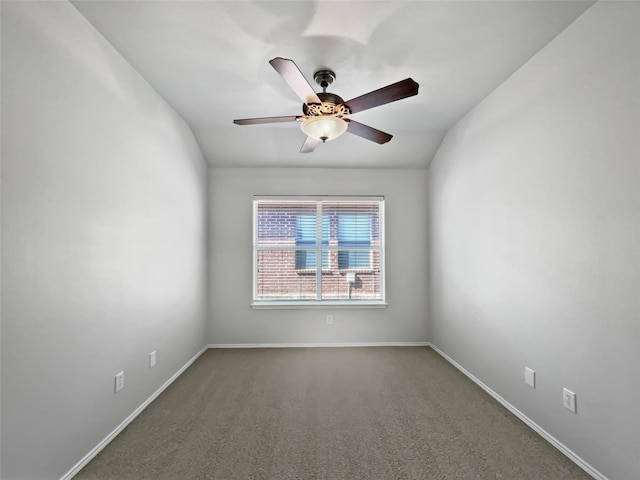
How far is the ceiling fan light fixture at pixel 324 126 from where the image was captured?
2186 millimetres

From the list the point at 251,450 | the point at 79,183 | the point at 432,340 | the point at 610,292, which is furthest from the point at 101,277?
the point at 432,340

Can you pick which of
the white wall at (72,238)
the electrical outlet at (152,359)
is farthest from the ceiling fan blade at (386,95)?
the electrical outlet at (152,359)

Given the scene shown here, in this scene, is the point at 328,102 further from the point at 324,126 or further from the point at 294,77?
the point at 294,77

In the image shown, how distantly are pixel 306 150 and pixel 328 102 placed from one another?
32.6 inches

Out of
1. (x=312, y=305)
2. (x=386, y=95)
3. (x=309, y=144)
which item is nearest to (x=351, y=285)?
(x=312, y=305)

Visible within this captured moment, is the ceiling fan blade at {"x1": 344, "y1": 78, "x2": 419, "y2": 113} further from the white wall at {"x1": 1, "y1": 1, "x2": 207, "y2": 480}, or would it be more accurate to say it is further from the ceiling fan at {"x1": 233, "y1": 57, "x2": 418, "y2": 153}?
the white wall at {"x1": 1, "y1": 1, "x2": 207, "y2": 480}

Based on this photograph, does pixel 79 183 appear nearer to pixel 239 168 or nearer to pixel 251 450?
pixel 251 450

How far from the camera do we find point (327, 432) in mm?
2148

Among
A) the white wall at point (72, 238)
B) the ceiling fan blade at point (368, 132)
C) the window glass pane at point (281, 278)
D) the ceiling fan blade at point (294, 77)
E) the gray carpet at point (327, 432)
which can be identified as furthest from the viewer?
the window glass pane at point (281, 278)

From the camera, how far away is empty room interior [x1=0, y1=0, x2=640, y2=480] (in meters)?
1.56

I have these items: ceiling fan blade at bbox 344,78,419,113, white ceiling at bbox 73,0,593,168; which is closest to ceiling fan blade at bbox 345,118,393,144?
ceiling fan blade at bbox 344,78,419,113

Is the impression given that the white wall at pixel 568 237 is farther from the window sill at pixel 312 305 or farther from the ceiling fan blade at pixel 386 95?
the window sill at pixel 312 305

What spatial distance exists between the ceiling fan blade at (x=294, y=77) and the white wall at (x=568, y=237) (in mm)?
1543

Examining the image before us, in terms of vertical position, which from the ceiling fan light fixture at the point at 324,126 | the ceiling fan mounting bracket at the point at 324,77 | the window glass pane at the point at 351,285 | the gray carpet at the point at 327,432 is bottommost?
the gray carpet at the point at 327,432
